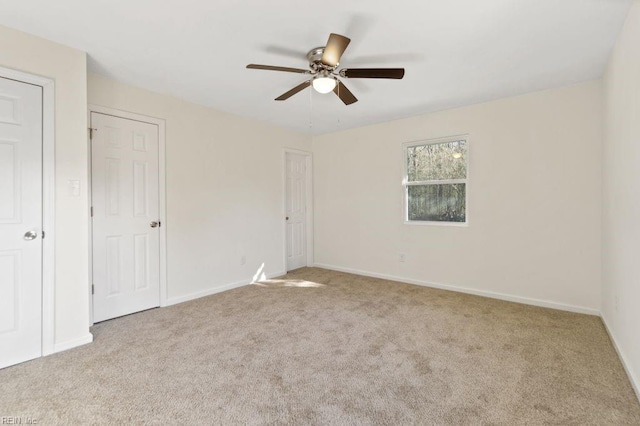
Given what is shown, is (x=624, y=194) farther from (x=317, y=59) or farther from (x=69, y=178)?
(x=69, y=178)

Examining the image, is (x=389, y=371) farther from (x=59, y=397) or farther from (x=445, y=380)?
(x=59, y=397)

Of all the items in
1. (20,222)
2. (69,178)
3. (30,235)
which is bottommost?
(30,235)

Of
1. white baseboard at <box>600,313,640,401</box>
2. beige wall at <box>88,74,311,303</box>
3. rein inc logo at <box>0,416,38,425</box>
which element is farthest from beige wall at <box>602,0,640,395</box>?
beige wall at <box>88,74,311,303</box>

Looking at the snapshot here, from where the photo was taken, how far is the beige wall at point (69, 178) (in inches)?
95.9

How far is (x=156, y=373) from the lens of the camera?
213 cm

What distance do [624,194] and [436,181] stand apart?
219cm

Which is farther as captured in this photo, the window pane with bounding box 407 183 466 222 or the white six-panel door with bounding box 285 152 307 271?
the white six-panel door with bounding box 285 152 307 271

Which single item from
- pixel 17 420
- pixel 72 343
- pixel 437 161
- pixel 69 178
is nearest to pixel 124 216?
pixel 69 178

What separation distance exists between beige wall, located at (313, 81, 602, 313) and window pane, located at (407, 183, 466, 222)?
15 cm

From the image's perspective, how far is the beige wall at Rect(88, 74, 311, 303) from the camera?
3594 millimetres

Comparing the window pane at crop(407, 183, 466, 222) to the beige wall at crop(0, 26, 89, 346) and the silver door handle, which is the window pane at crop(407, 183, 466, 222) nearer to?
the beige wall at crop(0, 26, 89, 346)

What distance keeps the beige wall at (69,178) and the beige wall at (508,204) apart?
361cm

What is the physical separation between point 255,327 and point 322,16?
8.70ft

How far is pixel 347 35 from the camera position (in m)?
2.29
